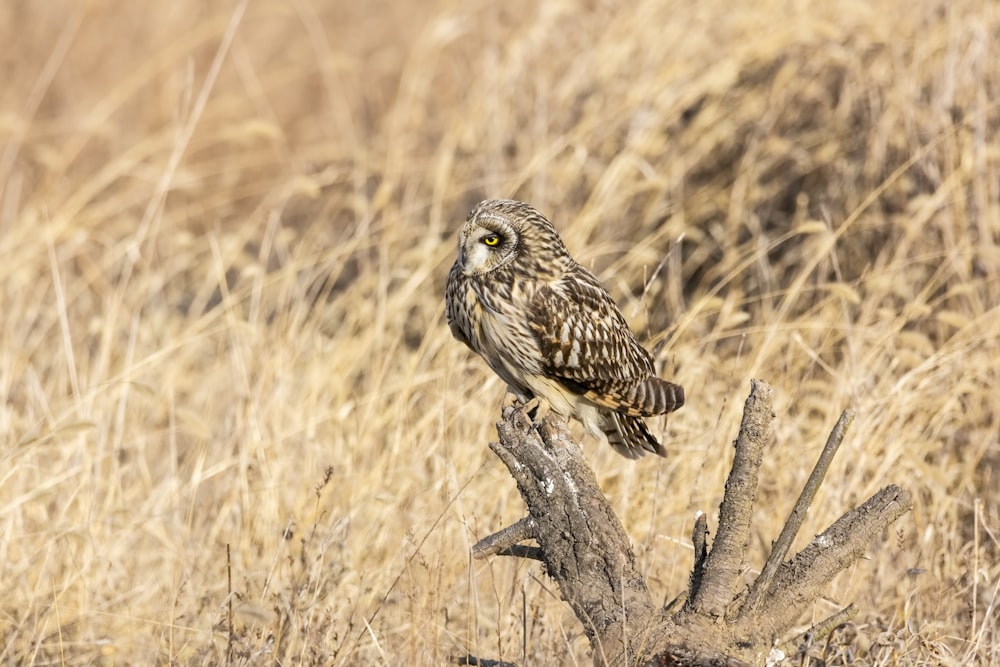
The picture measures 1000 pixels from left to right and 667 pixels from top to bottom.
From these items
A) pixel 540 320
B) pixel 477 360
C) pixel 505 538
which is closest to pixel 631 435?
pixel 540 320

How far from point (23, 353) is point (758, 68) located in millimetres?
3620

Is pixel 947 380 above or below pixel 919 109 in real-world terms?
below

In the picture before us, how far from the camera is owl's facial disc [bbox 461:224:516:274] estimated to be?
11.8ft

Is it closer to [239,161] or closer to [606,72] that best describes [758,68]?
[606,72]

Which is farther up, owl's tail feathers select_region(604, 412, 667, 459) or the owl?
the owl

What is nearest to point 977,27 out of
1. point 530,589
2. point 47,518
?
point 530,589

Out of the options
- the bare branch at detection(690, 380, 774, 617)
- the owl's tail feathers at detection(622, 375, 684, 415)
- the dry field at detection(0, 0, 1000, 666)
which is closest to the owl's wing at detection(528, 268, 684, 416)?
the owl's tail feathers at detection(622, 375, 684, 415)

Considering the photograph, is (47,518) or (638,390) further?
(47,518)

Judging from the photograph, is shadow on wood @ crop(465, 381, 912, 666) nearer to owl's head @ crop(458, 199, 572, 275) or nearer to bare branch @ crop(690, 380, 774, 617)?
bare branch @ crop(690, 380, 774, 617)

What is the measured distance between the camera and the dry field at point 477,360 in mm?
3730

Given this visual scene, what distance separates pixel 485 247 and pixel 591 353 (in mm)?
418

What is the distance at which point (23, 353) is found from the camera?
5.43 metres

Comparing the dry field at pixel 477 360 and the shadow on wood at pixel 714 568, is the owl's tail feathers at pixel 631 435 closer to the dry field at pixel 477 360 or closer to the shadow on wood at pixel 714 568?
the dry field at pixel 477 360

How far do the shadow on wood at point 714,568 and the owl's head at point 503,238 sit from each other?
96cm
